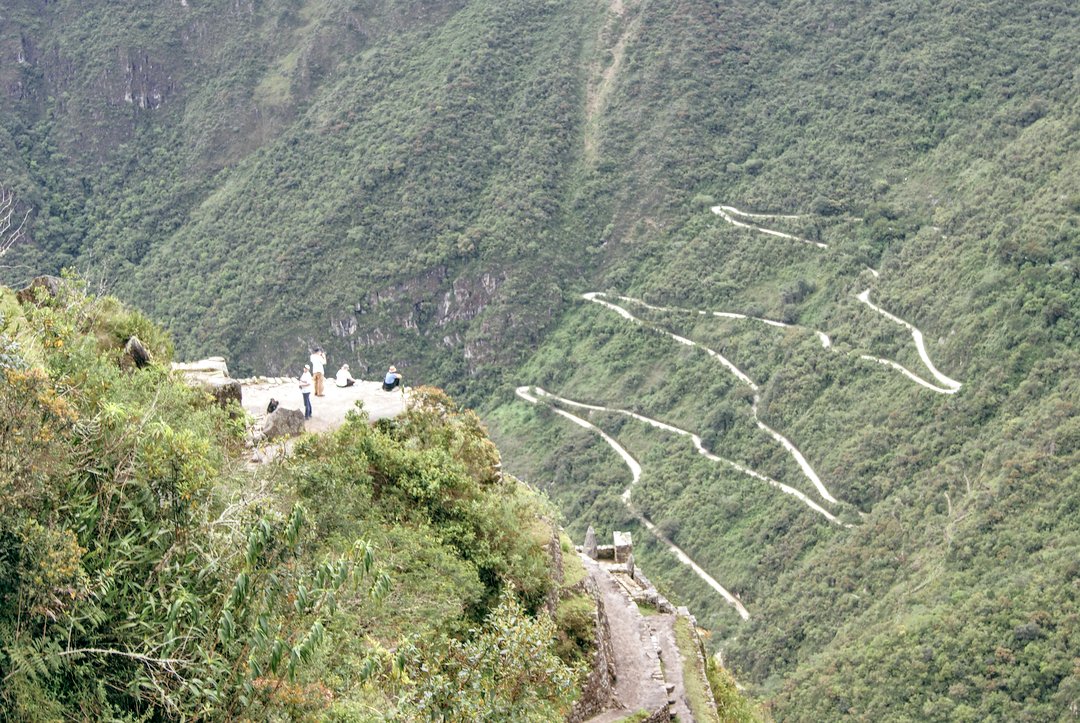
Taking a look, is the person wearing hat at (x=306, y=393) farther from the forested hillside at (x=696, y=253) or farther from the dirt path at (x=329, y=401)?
the forested hillside at (x=696, y=253)

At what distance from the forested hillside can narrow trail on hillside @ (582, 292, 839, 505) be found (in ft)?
0.57

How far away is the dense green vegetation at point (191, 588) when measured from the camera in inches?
348

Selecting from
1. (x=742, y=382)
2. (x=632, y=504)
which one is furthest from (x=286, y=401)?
(x=742, y=382)

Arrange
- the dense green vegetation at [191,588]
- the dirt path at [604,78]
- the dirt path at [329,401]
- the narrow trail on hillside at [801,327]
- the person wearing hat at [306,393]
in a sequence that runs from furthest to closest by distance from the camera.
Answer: the dirt path at [604,78], the narrow trail on hillside at [801,327], the person wearing hat at [306,393], the dirt path at [329,401], the dense green vegetation at [191,588]

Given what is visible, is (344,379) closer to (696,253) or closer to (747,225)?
(696,253)

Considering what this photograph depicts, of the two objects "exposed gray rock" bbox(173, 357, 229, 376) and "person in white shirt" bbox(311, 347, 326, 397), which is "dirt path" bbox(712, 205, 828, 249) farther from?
"exposed gray rock" bbox(173, 357, 229, 376)

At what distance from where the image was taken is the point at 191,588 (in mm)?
9617

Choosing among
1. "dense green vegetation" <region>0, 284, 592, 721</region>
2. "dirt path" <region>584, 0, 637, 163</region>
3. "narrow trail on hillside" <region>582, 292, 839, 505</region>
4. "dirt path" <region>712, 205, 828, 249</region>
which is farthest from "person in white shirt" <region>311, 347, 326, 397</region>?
"dirt path" <region>584, 0, 637, 163</region>

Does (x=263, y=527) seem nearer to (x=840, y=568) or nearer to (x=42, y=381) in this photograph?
(x=42, y=381)

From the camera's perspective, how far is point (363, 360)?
6419 cm

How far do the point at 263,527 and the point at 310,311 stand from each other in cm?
5619

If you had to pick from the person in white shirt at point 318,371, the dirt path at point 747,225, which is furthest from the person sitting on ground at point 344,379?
the dirt path at point 747,225

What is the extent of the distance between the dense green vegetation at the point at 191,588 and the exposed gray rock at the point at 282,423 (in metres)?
2.90

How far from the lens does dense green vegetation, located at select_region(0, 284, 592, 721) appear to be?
8.85 meters
